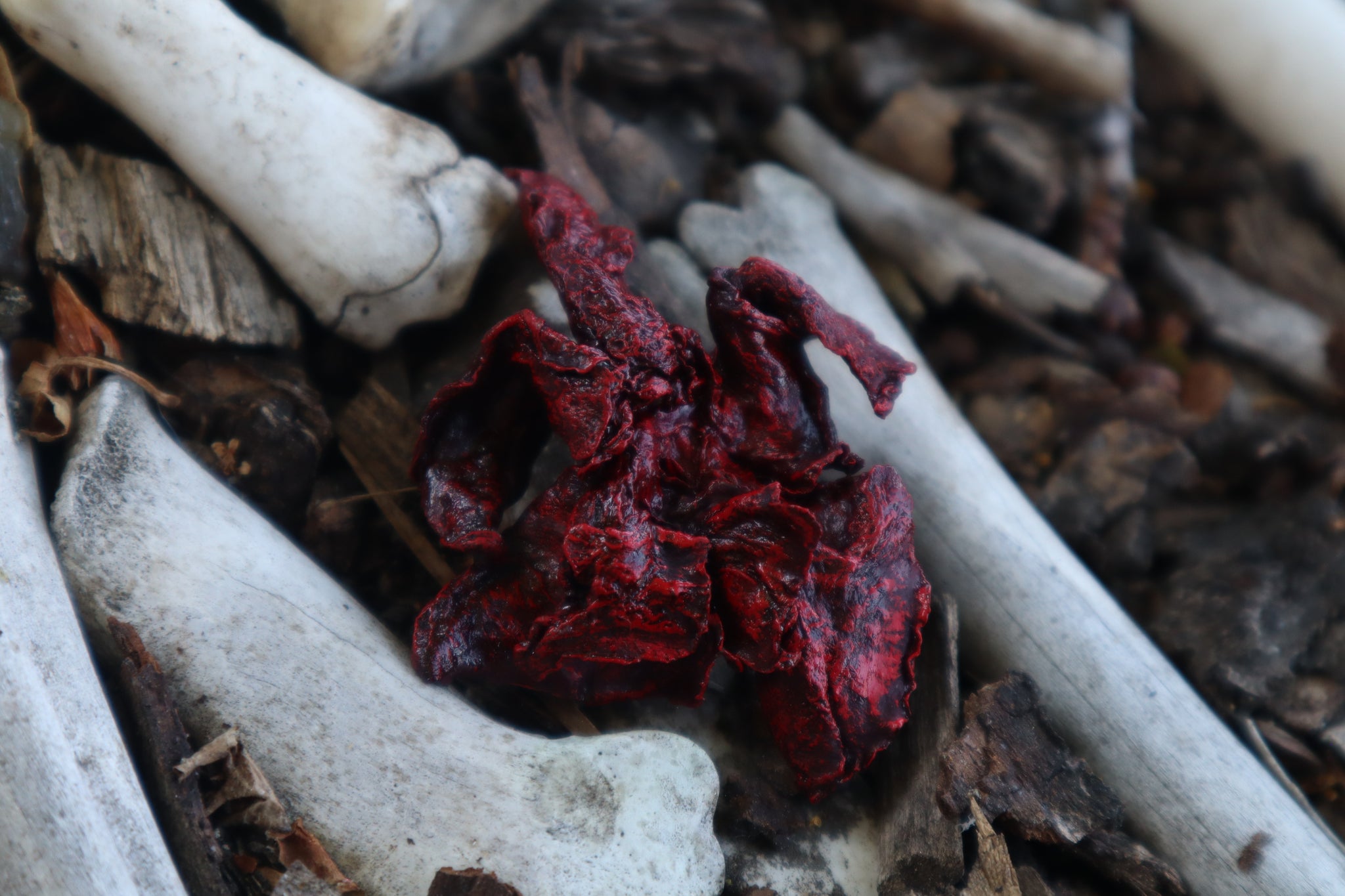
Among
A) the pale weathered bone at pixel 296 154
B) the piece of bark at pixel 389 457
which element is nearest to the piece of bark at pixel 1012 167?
the pale weathered bone at pixel 296 154

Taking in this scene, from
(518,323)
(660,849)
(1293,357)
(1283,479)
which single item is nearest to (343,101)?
(518,323)

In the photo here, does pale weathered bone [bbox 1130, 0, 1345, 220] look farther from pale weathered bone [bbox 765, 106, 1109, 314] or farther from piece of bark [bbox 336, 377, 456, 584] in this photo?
piece of bark [bbox 336, 377, 456, 584]

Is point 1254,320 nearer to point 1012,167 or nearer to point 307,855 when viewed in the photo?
point 1012,167

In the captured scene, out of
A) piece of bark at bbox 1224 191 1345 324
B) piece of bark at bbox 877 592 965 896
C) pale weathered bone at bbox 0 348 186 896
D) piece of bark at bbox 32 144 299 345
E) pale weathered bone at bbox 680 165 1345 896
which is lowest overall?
pale weathered bone at bbox 0 348 186 896

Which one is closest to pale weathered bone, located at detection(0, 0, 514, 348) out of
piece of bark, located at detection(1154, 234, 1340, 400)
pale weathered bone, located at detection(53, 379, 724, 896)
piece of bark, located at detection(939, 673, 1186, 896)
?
pale weathered bone, located at detection(53, 379, 724, 896)

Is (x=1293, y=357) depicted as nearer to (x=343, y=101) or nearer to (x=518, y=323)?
(x=518, y=323)

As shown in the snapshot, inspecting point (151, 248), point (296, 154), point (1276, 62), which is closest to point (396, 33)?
point (296, 154)

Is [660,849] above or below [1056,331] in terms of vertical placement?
below
